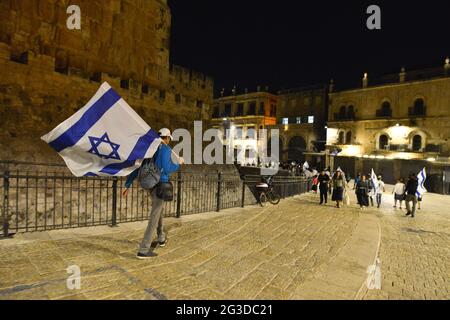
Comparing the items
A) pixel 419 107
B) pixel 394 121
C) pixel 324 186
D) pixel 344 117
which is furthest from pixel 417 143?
pixel 324 186

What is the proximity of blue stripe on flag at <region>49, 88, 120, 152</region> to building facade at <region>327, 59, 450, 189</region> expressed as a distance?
31.5 metres

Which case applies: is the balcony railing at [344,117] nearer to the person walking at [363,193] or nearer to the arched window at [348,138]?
the arched window at [348,138]

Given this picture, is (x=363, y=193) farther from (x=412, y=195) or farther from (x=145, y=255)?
(x=145, y=255)

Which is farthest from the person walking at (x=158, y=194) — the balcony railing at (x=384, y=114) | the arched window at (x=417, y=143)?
the balcony railing at (x=384, y=114)

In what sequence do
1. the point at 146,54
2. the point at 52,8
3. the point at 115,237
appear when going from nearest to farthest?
the point at 115,237, the point at 52,8, the point at 146,54

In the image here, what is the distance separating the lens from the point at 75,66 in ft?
39.7

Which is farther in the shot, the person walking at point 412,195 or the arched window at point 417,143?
the arched window at point 417,143

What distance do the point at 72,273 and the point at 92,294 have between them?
2.24ft

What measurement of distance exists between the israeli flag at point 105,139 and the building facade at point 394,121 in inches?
1223

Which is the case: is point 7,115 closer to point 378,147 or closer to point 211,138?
point 211,138

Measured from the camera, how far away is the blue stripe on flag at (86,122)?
4098mm

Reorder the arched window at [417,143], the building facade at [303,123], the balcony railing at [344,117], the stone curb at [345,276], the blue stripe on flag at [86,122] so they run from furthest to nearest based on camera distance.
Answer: the building facade at [303,123] → the balcony railing at [344,117] → the arched window at [417,143] → the blue stripe on flag at [86,122] → the stone curb at [345,276]
